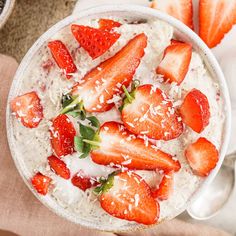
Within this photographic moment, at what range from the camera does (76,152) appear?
1.45 m

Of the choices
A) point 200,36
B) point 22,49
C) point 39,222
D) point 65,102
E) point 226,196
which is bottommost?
point 39,222

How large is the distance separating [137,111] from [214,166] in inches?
9.0

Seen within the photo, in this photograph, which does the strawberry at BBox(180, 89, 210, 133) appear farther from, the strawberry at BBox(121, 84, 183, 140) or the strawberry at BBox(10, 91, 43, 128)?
the strawberry at BBox(10, 91, 43, 128)

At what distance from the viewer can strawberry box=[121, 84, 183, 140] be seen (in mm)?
1405

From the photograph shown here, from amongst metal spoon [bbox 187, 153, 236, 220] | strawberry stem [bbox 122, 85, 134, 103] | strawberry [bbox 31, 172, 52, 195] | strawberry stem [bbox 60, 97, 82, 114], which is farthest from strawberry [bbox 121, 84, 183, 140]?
metal spoon [bbox 187, 153, 236, 220]

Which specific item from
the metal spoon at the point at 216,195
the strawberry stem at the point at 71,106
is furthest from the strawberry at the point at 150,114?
the metal spoon at the point at 216,195

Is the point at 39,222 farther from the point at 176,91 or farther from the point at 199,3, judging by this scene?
the point at 199,3

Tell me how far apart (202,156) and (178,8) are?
404 mm

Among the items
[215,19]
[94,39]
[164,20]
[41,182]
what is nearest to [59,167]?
[41,182]

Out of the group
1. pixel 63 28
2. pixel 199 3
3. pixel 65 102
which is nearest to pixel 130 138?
pixel 65 102

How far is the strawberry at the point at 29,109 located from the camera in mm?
1439

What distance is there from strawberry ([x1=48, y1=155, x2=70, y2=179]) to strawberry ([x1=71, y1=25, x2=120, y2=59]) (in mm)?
251

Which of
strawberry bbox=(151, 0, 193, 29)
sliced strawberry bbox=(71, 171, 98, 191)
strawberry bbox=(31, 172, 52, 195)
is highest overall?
strawberry bbox=(151, 0, 193, 29)

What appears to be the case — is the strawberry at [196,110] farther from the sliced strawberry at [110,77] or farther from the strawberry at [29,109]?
the strawberry at [29,109]
